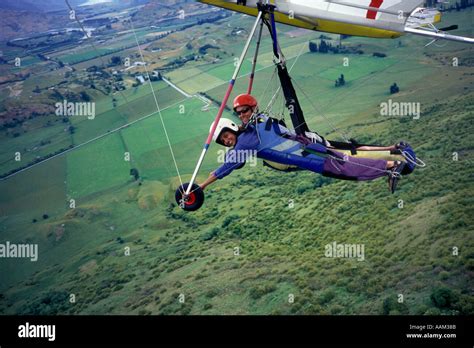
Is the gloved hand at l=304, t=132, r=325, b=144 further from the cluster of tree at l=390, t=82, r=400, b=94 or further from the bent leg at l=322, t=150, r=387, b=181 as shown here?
the cluster of tree at l=390, t=82, r=400, b=94

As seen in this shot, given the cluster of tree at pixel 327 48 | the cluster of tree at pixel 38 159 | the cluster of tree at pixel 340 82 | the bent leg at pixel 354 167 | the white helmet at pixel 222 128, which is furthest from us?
the cluster of tree at pixel 327 48

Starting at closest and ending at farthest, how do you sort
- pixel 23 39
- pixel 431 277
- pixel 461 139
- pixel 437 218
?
pixel 431 277 → pixel 437 218 → pixel 461 139 → pixel 23 39

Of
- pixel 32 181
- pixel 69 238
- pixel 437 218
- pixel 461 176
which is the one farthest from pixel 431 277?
pixel 32 181

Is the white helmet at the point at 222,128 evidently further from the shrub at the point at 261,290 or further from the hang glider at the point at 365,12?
the shrub at the point at 261,290

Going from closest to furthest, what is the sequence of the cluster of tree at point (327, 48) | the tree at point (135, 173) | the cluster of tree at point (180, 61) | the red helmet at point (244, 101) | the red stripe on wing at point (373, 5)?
the red helmet at point (244, 101), the red stripe on wing at point (373, 5), the tree at point (135, 173), the cluster of tree at point (327, 48), the cluster of tree at point (180, 61)

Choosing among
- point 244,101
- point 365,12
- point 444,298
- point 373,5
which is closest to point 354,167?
point 244,101

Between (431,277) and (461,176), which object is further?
(461,176)

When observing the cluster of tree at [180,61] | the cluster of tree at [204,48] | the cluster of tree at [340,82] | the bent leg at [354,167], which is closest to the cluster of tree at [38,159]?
the cluster of tree at [180,61]
